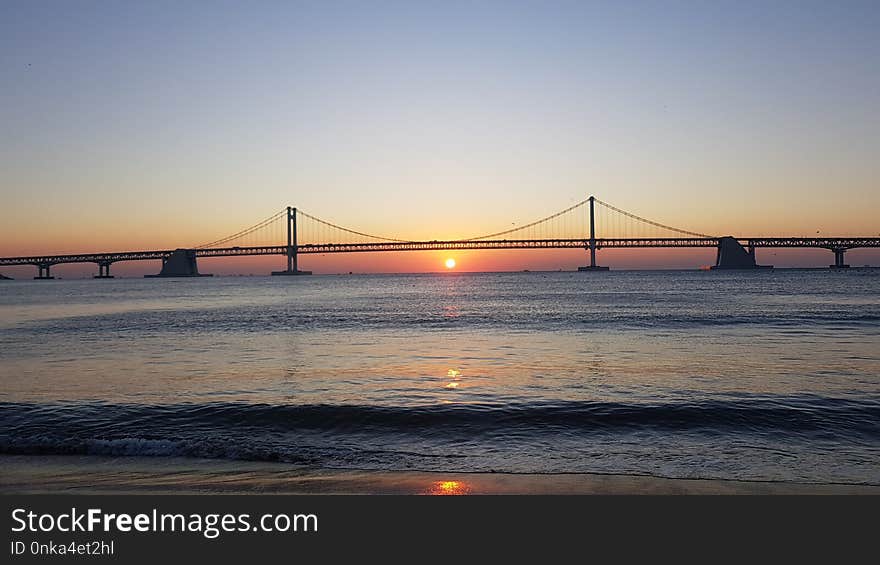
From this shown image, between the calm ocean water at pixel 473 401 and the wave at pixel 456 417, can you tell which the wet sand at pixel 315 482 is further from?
the wave at pixel 456 417

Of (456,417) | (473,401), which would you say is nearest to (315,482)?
(456,417)

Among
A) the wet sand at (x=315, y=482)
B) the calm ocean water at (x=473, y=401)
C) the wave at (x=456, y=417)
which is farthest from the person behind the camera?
the wave at (x=456, y=417)

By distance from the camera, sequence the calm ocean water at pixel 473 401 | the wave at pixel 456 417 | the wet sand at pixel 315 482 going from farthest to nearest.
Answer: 1. the wave at pixel 456 417
2. the calm ocean water at pixel 473 401
3. the wet sand at pixel 315 482

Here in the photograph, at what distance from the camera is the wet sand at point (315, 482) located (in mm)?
5496

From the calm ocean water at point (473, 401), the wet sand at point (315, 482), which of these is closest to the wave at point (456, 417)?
the calm ocean water at point (473, 401)

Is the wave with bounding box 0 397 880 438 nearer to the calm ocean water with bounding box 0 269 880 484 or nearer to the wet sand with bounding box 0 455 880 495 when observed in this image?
the calm ocean water with bounding box 0 269 880 484

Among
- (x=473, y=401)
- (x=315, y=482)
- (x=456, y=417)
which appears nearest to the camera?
(x=315, y=482)

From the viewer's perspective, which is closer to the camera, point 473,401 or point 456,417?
point 456,417

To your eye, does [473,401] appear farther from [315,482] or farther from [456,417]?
[315,482]

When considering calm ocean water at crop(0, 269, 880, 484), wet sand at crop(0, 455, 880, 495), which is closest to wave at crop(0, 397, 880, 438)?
calm ocean water at crop(0, 269, 880, 484)

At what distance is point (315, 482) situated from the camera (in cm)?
588

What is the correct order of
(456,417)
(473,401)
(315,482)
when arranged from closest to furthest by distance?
(315,482) < (456,417) < (473,401)

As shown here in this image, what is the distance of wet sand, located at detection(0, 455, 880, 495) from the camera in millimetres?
5496
